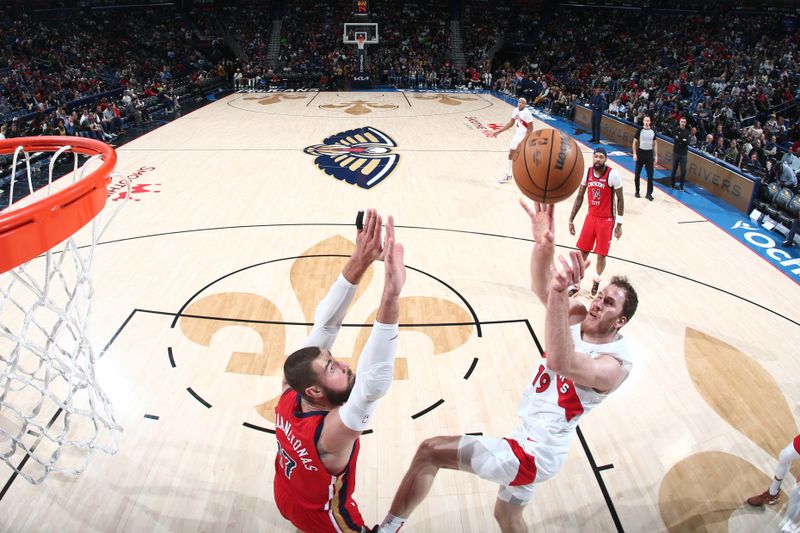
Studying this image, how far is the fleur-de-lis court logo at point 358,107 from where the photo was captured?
1726cm

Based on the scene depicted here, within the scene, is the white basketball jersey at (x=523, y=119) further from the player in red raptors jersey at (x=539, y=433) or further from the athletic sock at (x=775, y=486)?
the athletic sock at (x=775, y=486)

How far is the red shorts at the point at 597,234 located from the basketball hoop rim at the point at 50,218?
4.96m

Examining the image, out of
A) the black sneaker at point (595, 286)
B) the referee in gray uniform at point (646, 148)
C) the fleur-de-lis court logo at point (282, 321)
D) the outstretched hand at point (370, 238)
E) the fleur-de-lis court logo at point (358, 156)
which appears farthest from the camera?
the fleur-de-lis court logo at point (358, 156)

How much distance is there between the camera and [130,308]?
5.62m

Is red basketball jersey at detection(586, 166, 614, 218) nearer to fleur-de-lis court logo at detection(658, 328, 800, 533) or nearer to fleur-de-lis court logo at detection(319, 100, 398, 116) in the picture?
fleur-de-lis court logo at detection(658, 328, 800, 533)

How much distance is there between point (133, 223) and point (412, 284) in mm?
4868

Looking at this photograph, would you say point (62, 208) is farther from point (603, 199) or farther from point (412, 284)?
point (603, 199)

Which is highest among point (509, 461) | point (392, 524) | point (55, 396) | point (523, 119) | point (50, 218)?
point (50, 218)

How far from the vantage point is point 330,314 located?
2539 millimetres

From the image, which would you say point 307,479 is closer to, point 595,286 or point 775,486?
point 775,486

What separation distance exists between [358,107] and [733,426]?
53.5 ft

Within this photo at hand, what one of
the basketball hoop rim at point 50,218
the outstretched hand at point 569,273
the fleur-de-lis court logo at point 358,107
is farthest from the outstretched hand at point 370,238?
the fleur-de-lis court logo at point 358,107

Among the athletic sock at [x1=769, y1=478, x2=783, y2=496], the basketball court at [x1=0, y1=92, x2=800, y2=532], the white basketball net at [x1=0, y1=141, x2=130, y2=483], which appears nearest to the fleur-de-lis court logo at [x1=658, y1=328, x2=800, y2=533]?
the basketball court at [x1=0, y1=92, x2=800, y2=532]

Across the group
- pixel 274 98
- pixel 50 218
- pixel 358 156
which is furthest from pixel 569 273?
pixel 274 98
